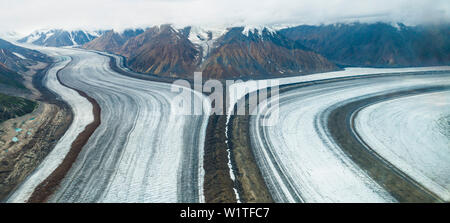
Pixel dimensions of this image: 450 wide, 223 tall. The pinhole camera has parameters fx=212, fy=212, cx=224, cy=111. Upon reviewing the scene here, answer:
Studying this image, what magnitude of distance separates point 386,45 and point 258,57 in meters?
63.6

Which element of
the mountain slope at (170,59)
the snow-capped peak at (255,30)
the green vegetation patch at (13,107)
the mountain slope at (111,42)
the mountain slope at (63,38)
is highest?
the mountain slope at (63,38)

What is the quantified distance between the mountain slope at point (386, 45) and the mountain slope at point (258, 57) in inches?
1199

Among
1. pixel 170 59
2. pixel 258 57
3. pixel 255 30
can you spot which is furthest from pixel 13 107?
pixel 255 30

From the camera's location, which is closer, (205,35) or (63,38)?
(205,35)

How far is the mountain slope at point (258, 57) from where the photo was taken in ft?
202

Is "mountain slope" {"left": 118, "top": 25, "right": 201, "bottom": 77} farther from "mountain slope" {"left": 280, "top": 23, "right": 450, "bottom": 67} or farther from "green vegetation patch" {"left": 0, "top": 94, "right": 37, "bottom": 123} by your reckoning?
"mountain slope" {"left": 280, "top": 23, "right": 450, "bottom": 67}

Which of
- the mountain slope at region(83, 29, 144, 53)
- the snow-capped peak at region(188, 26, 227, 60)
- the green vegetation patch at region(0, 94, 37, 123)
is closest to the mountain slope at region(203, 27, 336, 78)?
the snow-capped peak at region(188, 26, 227, 60)

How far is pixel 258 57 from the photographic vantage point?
67.8 m

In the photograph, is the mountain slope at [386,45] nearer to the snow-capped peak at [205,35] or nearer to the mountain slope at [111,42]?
the snow-capped peak at [205,35]

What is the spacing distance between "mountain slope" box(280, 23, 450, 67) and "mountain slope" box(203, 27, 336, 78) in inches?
1199

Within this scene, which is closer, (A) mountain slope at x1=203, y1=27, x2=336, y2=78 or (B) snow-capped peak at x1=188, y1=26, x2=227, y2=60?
(A) mountain slope at x1=203, y1=27, x2=336, y2=78

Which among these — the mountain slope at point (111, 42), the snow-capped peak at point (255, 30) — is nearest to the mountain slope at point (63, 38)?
the mountain slope at point (111, 42)

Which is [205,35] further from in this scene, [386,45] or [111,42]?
[386,45]

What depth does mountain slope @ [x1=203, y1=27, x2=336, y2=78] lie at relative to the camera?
61531 mm
